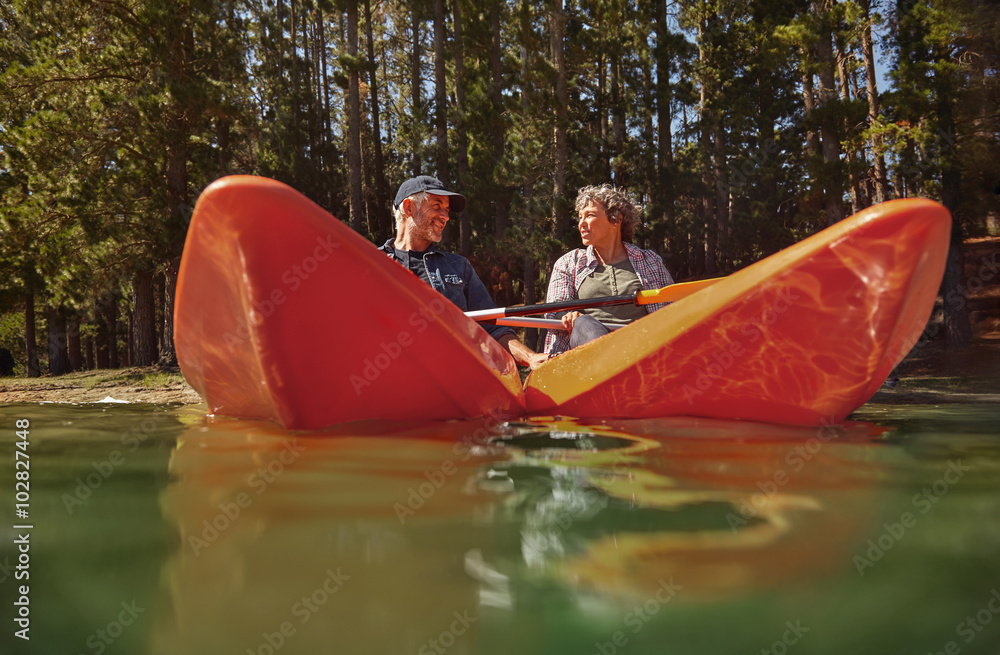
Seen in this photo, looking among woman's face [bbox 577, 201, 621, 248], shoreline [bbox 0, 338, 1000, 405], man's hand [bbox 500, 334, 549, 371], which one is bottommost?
shoreline [bbox 0, 338, 1000, 405]

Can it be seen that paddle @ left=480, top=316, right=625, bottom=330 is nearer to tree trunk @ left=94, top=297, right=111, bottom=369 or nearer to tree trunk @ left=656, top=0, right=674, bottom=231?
tree trunk @ left=656, top=0, right=674, bottom=231

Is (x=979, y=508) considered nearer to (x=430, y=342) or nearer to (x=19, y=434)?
(x=430, y=342)

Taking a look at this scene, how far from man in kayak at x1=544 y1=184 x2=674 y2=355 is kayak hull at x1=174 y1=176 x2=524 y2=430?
4.13 feet

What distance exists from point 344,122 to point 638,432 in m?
22.0

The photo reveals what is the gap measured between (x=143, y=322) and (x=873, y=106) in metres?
14.3

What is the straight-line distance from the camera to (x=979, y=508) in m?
1.44

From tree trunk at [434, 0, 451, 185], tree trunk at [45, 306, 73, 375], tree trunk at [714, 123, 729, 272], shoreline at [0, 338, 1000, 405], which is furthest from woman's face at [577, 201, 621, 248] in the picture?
tree trunk at [45, 306, 73, 375]

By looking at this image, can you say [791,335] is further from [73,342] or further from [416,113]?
[73,342]

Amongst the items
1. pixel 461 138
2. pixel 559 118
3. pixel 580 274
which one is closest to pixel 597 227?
pixel 580 274

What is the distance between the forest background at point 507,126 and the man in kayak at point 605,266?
21.0 ft

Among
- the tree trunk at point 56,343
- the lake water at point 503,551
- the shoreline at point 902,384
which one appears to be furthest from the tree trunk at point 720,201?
the tree trunk at point 56,343

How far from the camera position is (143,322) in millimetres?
11070

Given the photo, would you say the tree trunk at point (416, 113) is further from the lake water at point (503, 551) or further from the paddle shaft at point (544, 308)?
the lake water at point (503, 551)

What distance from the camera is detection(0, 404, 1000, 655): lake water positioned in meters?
0.91
